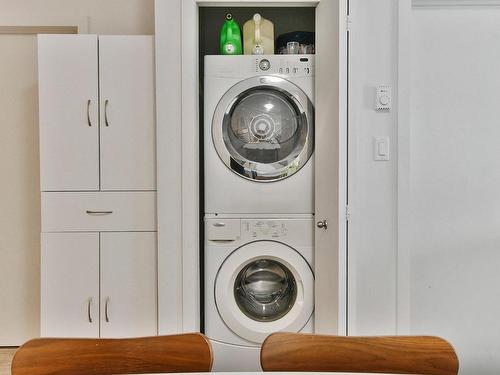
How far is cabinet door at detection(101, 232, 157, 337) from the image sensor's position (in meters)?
2.33

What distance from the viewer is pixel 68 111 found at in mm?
2312

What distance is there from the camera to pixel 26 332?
2785 millimetres

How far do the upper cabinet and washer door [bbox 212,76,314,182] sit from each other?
0.39 meters

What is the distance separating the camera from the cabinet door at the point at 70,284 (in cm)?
231

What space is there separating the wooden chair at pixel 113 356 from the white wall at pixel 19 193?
1968 millimetres

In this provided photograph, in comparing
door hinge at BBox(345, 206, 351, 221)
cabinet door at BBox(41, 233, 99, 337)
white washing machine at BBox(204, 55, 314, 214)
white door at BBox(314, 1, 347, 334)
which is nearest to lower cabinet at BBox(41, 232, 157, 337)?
cabinet door at BBox(41, 233, 99, 337)

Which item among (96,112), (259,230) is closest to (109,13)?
(96,112)

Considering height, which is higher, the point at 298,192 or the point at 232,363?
the point at 298,192

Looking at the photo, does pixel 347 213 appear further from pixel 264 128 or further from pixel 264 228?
pixel 264 128

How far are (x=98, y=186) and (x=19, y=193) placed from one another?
75 centimetres

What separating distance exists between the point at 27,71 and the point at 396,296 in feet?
7.79

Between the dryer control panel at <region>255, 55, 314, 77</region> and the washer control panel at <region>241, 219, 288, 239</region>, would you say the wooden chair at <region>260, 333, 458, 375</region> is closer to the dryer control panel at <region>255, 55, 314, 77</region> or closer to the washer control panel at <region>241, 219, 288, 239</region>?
the washer control panel at <region>241, 219, 288, 239</region>

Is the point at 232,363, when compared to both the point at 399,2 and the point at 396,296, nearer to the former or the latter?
the point at 396,296

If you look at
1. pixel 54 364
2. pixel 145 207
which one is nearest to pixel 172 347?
pixel 54 364
